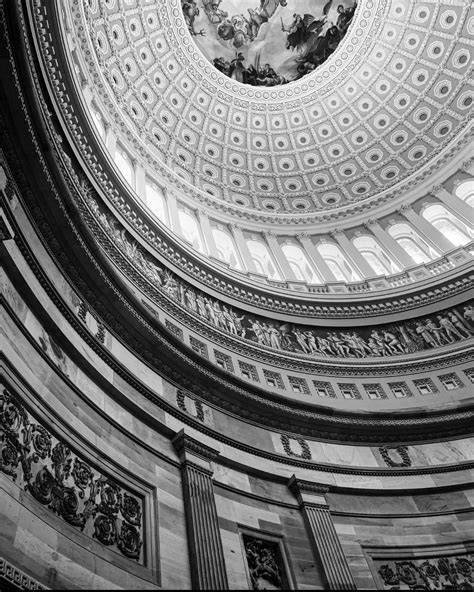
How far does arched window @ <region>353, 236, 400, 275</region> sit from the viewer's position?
1070 inches

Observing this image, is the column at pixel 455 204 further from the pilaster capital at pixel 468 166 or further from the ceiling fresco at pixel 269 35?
the ceiling fresco at pixel 269 35

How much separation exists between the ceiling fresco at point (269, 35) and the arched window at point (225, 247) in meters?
16.3

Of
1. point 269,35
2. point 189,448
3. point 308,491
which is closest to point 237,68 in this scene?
point 269,35

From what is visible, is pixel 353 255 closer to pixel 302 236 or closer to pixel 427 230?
pixel 302 236

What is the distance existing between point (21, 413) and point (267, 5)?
39382 millimetres

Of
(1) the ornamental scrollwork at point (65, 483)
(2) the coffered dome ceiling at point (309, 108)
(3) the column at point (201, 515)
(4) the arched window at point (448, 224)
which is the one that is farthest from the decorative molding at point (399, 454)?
(2) the coffered dome ceiling at point (309, 108)

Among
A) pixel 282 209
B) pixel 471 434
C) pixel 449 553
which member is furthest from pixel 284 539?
pixel 282 209

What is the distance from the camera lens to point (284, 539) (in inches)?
418

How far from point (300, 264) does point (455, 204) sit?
896 cm

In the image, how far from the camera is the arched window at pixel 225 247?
84.4 feet

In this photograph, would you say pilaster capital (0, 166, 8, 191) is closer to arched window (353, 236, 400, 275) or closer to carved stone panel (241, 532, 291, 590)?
carved stone panel (241, 532, 291, 590)

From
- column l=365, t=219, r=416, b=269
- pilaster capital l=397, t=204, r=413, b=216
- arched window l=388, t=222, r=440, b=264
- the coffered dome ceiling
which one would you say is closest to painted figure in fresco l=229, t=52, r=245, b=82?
the coffered dome ceiling

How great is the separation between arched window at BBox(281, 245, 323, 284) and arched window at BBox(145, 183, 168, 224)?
7.44m

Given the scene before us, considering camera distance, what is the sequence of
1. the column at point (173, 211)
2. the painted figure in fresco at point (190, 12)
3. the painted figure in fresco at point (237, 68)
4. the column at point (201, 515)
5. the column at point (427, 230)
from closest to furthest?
the column at point (201, 515) < the column at point (173, 211) < the column at point (427, 230) < the painted figure in fresco at point (190, 12) < the painted figure in fresco at point (237, 68)
